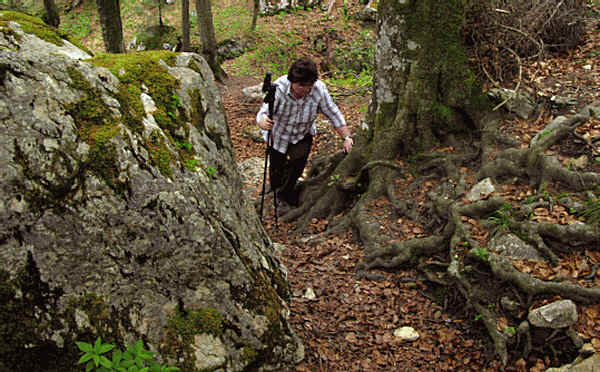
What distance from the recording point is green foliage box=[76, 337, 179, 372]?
188cm

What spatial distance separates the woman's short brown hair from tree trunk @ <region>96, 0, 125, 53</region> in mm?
4978

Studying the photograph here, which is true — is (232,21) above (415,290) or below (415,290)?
above

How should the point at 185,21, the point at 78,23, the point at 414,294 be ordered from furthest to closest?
the point at 78,23, the point at 185,21, the point at 414,294

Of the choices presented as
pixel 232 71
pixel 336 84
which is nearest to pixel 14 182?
pixel 336 84

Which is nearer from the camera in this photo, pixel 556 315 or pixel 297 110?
pixel 556 315

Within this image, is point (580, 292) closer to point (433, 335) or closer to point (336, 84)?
point (433, 335)

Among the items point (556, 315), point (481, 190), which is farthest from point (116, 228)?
point (481, 190)

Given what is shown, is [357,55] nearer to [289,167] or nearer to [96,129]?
[289,167]

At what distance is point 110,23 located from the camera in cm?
768

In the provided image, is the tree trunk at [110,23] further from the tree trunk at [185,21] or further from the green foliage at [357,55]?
the green foliage at [357,55]

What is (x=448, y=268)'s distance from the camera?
3898 mm

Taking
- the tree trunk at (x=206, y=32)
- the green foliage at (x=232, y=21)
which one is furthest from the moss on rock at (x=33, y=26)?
the green foliage at (x=232, y=21)

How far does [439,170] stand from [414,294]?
1.90 m

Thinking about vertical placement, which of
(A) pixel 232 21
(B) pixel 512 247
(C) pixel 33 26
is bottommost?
(B) pixel 512 247
